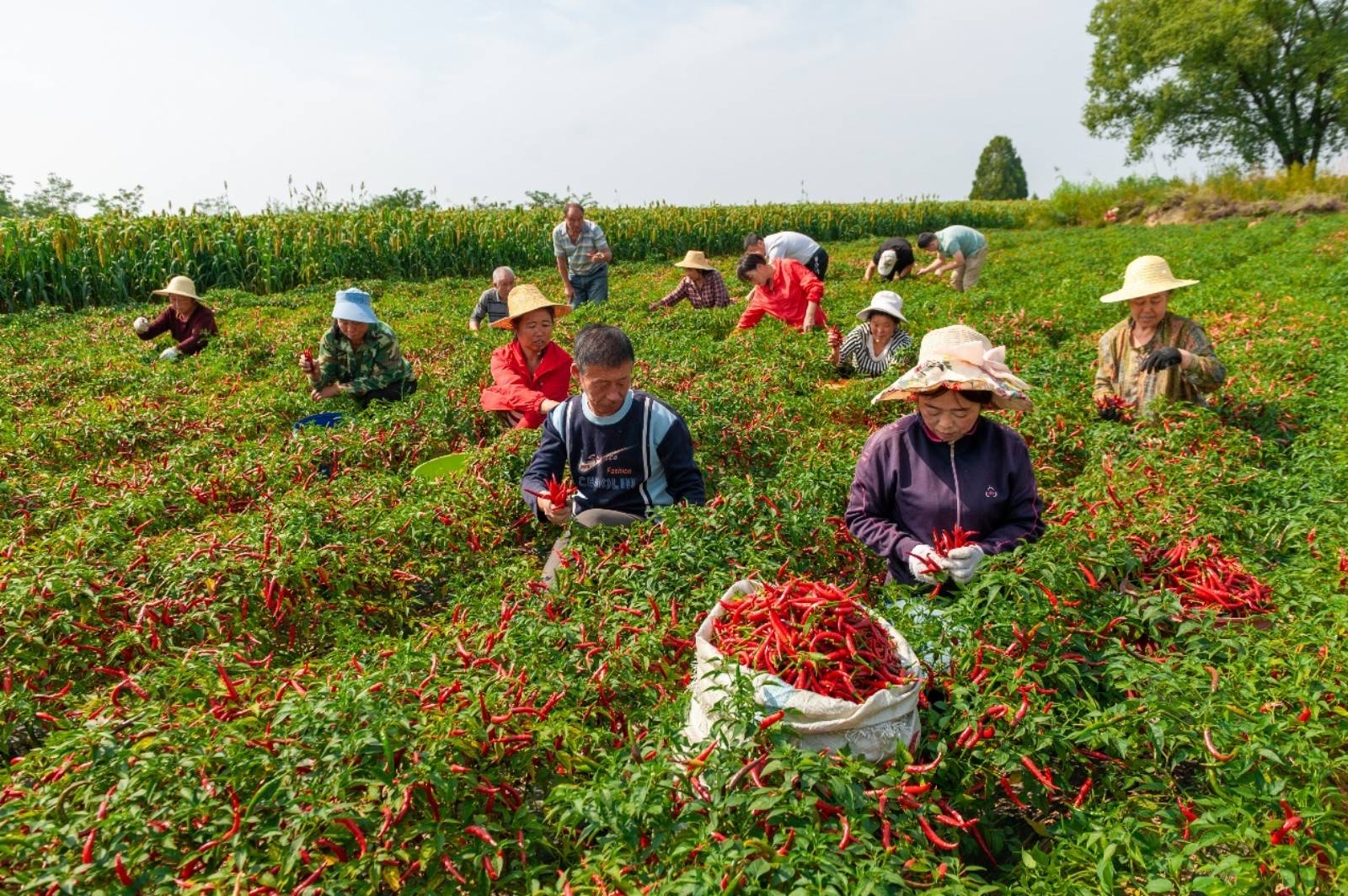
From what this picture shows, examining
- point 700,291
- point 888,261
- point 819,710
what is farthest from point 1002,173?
point 819,710

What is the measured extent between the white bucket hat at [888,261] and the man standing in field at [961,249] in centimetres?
61

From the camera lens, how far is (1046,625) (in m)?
3.02

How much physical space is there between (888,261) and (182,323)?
12119 millimetres

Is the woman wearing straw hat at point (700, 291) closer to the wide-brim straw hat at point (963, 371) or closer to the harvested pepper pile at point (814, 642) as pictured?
the wide-brim straw hat at point (963, 371)

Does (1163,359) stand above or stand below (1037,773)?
above

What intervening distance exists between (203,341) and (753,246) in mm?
8306

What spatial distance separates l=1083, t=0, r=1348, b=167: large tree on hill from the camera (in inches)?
1746

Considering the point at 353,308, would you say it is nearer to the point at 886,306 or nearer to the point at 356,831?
the point at 886,306

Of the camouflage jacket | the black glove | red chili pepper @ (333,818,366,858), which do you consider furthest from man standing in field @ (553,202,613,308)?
red chili pepper @ (333,818,366,858)

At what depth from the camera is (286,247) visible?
1812 centimetres

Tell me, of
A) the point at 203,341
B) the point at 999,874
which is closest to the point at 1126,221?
the point at 203,341

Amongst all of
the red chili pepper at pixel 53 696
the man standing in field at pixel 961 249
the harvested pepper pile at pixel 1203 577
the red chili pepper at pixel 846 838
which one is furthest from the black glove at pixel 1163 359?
the man standing in field at pixel 961 249

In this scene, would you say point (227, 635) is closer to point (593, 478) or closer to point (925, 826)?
point (593, 478)

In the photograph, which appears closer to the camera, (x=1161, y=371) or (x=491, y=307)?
(x=1161, y=371)
